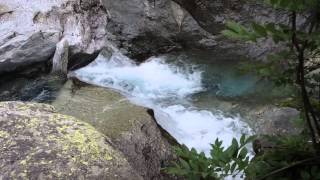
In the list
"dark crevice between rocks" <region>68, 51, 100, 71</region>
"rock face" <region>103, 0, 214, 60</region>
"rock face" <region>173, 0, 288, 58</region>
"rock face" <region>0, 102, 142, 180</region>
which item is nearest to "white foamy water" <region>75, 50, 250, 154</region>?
"dark crevice between rocks" <region>68, 51, 100, 71</region>

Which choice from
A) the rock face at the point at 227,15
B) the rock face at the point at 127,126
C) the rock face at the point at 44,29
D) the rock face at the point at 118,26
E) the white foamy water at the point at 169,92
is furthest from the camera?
the rock face at the point at 227,15

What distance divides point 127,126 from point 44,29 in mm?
2662

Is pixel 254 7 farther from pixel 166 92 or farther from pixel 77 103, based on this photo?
pixel 77 103

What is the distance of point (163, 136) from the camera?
543 cm

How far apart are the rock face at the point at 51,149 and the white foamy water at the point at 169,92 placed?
240cm

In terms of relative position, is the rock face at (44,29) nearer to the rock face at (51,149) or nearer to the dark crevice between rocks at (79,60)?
the dark crevice between rocks at (79,60)

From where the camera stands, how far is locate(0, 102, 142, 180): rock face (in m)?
3.55

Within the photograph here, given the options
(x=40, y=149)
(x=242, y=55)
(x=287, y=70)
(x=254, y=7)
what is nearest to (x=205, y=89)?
(x=242, y=55)

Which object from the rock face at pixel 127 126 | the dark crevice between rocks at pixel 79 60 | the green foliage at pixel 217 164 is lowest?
the dark crevice between rocks at pixel 79 60

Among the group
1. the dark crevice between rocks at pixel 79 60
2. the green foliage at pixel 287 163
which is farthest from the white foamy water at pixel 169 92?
the green foliage at pixel 287 163

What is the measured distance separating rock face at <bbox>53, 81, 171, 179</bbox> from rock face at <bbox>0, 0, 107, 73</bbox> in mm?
969

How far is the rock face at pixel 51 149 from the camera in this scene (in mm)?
3553

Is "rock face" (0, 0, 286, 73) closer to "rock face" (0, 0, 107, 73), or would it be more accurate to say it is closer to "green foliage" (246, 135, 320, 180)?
"rock face" (0, 0, 107, 73)

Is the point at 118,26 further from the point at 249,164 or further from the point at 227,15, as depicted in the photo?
the point at 249,164
